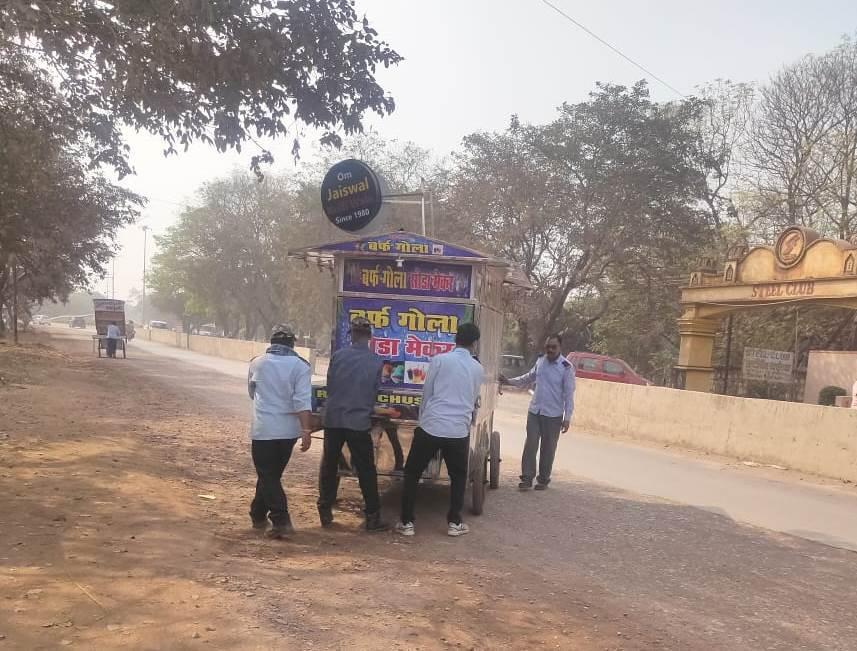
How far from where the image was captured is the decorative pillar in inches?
726

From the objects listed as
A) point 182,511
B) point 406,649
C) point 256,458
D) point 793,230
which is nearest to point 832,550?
point 406,649

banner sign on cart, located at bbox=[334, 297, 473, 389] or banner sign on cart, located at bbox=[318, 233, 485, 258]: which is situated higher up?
banner sign on cart, located at bbox=[318, 233, 485, 258]

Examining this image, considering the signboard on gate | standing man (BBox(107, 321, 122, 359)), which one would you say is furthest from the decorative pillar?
standing man (BBox(107, 321, 122, 359))

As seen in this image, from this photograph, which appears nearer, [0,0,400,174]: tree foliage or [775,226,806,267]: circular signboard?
[0,0,400,174]: tree foliage

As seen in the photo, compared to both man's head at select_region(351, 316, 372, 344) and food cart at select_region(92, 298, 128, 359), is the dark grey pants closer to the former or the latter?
man's head at select_region(351, 316, 372, 344)

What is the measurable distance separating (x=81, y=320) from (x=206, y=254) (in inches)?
2297

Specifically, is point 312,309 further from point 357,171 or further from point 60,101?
point 357,171

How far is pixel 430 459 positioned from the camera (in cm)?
611

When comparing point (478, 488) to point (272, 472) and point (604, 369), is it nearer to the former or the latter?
point (272, 472)

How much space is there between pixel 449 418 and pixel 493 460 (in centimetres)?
242

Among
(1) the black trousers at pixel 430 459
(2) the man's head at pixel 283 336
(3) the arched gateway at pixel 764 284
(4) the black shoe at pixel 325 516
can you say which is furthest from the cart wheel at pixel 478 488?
(3) the arched gateway at pixel 764 284

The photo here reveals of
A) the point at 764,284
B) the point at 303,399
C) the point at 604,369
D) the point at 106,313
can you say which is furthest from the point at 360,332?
the point at 106,313

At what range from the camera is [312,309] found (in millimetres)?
A: 41688

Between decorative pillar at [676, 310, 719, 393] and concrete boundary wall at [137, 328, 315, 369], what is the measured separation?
11651 mm
